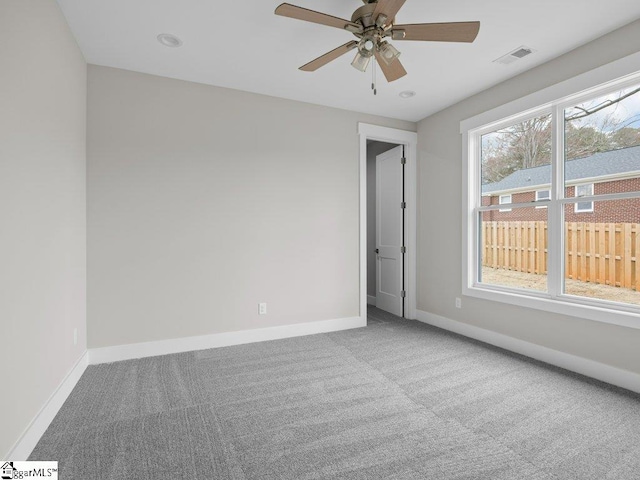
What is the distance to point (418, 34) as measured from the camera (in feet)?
6.49

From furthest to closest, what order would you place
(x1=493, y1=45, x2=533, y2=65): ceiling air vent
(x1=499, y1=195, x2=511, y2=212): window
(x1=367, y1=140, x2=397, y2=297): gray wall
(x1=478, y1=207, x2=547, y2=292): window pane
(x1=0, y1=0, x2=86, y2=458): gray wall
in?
(x1=367, y1=140, x2=397, y2=297): gray wall
(x1=499, y1=195, x2=511, y2=212): window
(x1=478, y1=207, x2=547, y2=292): window pane
(x1=493, y1=45, x2=533, y2=65): ceiling air vent
(x1=0, y1=0, x2=86, y2=458): gray wall

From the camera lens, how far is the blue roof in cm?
254

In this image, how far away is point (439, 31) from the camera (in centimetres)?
192

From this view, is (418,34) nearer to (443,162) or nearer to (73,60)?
(443,162)

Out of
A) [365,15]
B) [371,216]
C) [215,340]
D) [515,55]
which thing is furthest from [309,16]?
[371,216]

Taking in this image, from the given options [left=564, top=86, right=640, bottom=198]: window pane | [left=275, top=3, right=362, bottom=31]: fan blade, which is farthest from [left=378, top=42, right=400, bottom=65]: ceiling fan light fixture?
[left=564, top=86, right=640, bottom=198]: window pane

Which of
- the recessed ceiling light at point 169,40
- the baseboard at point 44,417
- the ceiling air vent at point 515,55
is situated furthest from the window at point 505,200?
the baseboard at point 44,417

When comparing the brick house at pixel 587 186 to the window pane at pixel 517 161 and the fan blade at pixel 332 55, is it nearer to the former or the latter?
the window pane at pixel 517 161

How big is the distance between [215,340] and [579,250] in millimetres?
3599

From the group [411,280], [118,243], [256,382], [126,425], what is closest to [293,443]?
[256,382]

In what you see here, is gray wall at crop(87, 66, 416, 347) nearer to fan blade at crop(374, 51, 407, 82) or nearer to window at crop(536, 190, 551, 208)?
fan blade at crop(374, 51, 407, 82)

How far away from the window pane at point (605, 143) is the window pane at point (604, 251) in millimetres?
183

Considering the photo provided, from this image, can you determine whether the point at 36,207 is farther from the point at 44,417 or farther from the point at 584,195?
the point at 584,195

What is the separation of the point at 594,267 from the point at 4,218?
4054 millimetres
